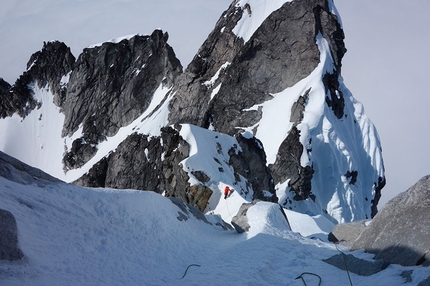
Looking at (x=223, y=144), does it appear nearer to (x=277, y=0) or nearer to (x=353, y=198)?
(x=353, y=198)

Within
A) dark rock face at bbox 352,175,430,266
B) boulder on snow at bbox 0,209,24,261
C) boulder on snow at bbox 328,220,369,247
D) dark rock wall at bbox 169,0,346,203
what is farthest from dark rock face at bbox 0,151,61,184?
dark rock wall at bbox 169,0,346,203

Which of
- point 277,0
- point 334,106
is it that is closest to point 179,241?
point 334,106

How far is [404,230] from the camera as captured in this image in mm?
11375

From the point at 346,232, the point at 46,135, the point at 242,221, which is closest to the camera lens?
the point at 346,232

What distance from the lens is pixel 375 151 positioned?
6344 cm

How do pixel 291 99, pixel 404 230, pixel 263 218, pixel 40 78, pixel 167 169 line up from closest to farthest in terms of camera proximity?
pixel 404 230 < pixel 263 218 < pixel 167 169 < pixel 291 99 < pixel 40 78

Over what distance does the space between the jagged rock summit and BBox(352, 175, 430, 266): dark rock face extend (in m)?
19.7

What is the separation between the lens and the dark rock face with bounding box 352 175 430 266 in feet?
34.5

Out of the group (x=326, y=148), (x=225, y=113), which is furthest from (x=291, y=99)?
(x=225, y=113)

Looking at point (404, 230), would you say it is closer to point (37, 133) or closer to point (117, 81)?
point (117, 81)

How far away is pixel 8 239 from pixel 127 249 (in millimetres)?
3466

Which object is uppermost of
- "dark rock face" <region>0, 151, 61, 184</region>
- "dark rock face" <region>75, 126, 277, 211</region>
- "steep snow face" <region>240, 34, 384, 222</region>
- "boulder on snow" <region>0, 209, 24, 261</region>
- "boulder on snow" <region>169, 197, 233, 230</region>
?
"steep snow face" <region>240, 34, 384, 222</region>

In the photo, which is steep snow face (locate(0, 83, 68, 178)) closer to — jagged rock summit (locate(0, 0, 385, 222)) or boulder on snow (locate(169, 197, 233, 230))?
jagged rock summit (locate(0, 0, 385, 222))

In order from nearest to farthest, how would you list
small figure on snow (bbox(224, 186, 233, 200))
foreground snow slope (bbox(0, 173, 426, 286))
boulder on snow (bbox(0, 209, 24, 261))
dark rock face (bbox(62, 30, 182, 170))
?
boulder on snow (bbox(0, 209, 24, 261)), foreground snow slope (bbox(0, 173, 426, 286)), small figure on snow (bbox(224, 186, 233, 200)), dark rock face (bbox(62, 30, 182, 170))
